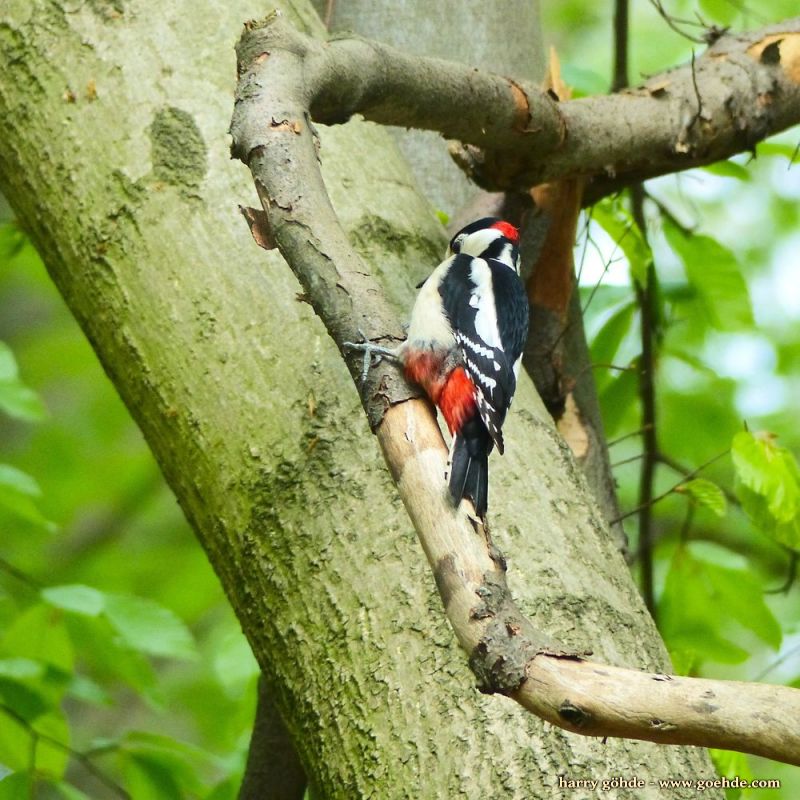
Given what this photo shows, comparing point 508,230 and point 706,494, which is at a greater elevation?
point 508,230

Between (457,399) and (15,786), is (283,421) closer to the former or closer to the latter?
(457,399)

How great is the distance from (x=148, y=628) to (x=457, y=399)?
1.12 m

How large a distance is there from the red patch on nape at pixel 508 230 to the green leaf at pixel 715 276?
0.70 meters

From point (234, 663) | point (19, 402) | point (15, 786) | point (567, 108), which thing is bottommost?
point (15, 786)

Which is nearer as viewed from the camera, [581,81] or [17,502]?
[17,502]

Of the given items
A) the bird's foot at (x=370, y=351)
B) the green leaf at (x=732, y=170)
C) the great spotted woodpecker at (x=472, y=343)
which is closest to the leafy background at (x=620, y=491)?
the green leaf at (x=732, y=170)

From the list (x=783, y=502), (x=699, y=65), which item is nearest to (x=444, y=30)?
(x=699, y=65)

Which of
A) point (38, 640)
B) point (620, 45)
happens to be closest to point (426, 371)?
point (38, 640)

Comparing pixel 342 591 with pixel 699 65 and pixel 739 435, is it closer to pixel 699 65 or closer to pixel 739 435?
pixel 739 435

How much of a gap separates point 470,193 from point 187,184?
1091 mm

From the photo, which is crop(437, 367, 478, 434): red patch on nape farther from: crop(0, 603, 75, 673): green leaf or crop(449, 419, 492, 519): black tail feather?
crop(0, 603, 75, 673): green leaf

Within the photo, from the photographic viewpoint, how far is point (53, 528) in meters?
2.78

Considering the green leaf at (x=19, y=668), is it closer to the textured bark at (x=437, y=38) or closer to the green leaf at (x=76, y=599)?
the green leaf at (x=76, y=599)

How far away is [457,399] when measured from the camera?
1996 mm
